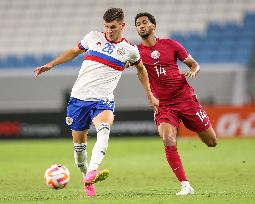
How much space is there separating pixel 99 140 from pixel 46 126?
1666cm

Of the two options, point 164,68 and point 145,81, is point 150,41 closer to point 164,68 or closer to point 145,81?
point 164,68

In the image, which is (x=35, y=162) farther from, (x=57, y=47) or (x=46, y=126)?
(x=57, y=47)

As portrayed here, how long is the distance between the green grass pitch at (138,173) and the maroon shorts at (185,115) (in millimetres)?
935

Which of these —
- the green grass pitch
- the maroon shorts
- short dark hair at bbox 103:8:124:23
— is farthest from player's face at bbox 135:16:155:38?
the green grass pitch

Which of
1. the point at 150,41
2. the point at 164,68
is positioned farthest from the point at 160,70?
the point at 150,41

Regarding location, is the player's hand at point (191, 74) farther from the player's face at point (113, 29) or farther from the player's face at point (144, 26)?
the player's face at point (113, 29)

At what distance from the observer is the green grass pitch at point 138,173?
9.27 m

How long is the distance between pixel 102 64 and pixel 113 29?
531 millimetres

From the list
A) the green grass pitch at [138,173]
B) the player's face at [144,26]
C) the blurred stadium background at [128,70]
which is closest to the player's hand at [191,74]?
the player's face at [144,26]

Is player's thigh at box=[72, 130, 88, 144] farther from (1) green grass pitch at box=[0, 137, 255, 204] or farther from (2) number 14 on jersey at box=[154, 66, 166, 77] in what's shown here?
(2) number 14 on jersey at box=[154, 66, 166, 77]

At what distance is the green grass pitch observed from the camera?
9.27 metres

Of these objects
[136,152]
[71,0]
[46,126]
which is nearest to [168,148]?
[136,152]

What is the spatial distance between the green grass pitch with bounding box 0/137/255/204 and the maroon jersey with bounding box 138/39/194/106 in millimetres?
1367

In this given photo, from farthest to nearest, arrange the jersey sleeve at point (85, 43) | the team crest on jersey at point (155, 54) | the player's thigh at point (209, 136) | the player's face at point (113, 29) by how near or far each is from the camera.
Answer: the player's thigh at point (209, 136) → the team crest on jersey at point (155, 54) → the jersey sleeve at point (85, 43) → the player's face at point (113, 29)
